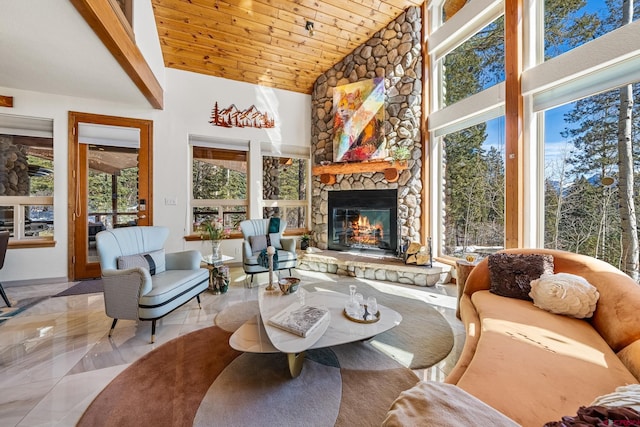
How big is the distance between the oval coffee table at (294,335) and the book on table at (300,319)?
1.0 inches

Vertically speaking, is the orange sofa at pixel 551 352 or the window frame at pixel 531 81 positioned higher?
the window frame at pixel 531 81

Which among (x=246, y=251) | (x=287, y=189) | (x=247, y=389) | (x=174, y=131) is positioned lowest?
(x=247, y=389)

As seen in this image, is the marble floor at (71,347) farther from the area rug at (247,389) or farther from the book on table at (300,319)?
the book on table at (300,319)

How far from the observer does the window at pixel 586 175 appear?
2.35 m

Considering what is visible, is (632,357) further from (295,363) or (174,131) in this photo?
(174,131)

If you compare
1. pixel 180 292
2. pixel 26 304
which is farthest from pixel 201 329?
pixel 26 304

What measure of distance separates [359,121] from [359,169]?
2.80ft

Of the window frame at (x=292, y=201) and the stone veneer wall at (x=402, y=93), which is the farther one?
the window frame at (x=292, y=201)

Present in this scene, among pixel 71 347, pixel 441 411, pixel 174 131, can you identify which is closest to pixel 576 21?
pixel 441 411

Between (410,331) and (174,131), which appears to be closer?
(410,331)

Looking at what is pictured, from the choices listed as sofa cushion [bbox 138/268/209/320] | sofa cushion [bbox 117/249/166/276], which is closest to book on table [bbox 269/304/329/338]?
sofa cushion [bbox 138/268/209/320]

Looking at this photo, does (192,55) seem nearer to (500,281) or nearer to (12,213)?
(12,213)

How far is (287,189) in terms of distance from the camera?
5.26 meters

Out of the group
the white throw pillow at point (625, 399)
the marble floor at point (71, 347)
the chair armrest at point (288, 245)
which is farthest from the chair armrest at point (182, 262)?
the white throw pillow at point (625, 399)
